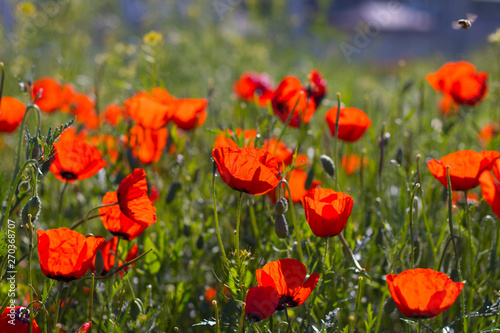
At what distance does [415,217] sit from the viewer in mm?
1137

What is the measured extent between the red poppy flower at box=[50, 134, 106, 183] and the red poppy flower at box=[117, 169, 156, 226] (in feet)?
0.67

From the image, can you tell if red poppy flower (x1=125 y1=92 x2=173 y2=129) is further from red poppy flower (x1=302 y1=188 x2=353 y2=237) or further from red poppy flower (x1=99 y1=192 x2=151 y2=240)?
red poppy flower (x1=302 y1=188 x2=353 y2=237)

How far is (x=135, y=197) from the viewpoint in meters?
0.92

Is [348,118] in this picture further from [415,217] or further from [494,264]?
[494,264]

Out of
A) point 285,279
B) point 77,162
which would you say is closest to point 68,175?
point 77,162

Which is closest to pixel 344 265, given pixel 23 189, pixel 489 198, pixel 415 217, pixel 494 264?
pixel 415 217

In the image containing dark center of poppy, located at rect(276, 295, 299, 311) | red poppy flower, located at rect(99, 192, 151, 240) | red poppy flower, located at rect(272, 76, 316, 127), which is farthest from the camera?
red poppy flower, located at rect(272, 76, 316, 127)

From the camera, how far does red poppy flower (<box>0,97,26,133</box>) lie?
1.29 meters

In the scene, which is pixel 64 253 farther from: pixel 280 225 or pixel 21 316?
pixel 280 225

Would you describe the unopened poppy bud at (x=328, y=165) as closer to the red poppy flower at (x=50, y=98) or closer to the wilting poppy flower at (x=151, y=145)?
the wilting poppy flower at (x=151, y=145)

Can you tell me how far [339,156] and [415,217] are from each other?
1.39 feet

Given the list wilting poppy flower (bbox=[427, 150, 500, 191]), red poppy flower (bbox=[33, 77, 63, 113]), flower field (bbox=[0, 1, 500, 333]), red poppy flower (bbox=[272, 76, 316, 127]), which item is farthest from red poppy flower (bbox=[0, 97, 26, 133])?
wilting poppy flower (bbox=[427, 150, 500, 191])

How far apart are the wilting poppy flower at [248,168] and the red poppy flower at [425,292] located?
0.25 meters

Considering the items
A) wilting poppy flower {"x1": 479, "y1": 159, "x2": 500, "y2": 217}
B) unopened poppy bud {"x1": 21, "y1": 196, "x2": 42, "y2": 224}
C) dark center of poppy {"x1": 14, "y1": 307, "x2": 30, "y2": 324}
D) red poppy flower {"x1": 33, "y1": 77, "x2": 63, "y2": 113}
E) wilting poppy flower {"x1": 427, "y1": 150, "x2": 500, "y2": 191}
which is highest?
wilting poppy flower {"x1": 479, "y1": 159, "x2": 500, "y2": 217}
